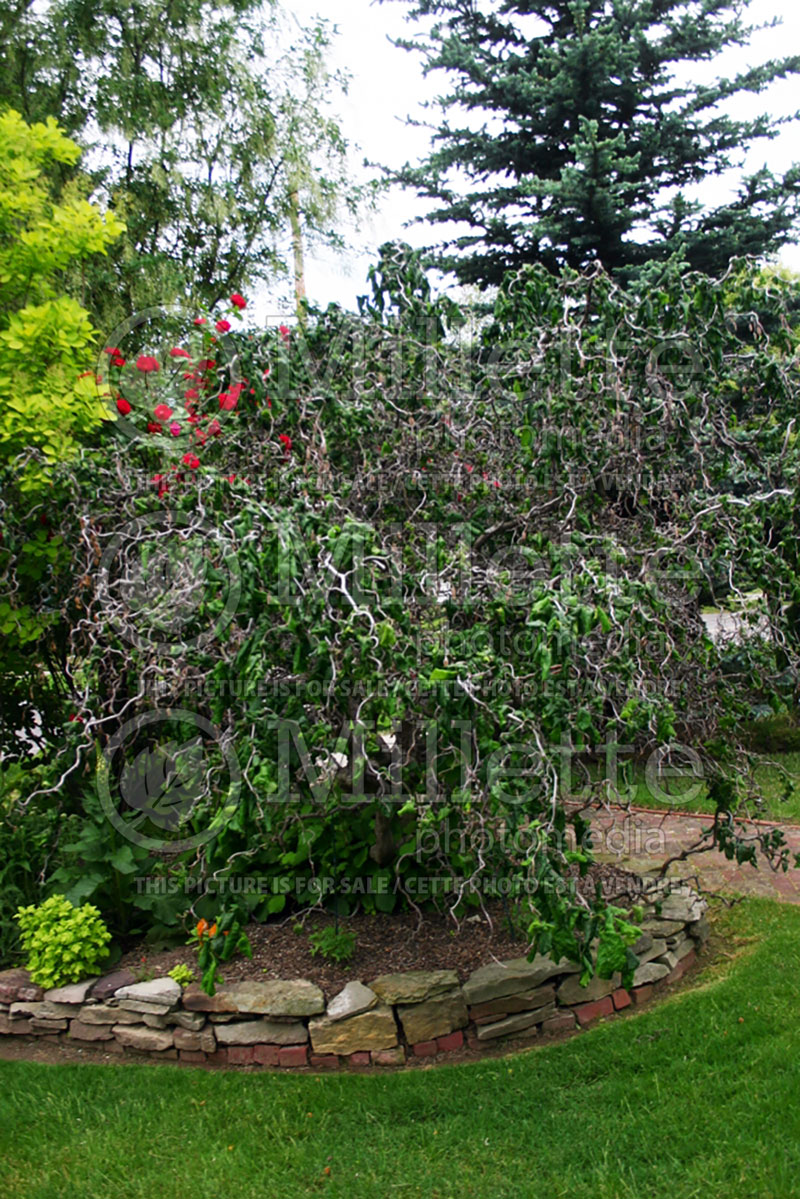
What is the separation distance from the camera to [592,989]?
3514mm

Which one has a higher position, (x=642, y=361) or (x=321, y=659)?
(x=642, y=361)

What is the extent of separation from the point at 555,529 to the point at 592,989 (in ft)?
5.78

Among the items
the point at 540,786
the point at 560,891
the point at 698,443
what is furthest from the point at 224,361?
the point at 560,891

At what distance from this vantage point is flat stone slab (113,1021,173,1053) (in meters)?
3.43

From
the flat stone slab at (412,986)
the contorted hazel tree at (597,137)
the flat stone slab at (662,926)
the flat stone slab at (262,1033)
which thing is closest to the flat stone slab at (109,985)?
the flat stone slab at (262,1033)

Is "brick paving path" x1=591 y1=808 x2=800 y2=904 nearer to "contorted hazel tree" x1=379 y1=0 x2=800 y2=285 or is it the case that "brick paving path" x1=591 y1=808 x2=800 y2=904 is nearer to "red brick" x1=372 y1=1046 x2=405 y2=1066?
"red brick" x1=372 y1=1046 x2=405 y2=1066

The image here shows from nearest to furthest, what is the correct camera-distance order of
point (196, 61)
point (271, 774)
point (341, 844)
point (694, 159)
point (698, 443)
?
1. point (271, 774)
2. point (698, 443)
3. point (341, 844)
4. point (694, 159)
5. point (196, 61)

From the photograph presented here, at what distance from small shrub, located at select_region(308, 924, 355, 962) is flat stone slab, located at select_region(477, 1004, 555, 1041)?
59 cm

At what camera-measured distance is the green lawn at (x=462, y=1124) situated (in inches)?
104

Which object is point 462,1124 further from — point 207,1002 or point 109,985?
point 109,985

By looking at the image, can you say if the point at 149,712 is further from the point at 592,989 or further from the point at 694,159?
the point at 694,159

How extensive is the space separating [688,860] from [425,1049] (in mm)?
2319

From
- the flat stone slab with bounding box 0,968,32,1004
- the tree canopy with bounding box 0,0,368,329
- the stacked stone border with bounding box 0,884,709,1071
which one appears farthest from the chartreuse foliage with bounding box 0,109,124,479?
the tree canopy with bounding box 0,0,368,329

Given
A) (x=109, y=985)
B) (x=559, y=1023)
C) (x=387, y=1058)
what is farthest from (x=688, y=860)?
A: (x=109, y=985)
